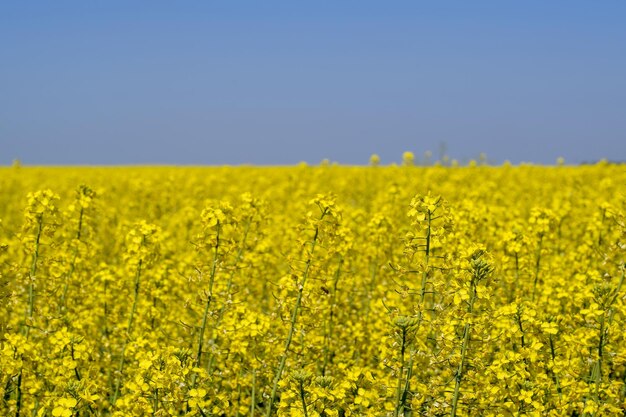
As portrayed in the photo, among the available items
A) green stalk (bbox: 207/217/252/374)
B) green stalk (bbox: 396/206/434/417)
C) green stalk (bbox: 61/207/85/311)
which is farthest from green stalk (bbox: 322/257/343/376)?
green stalk (bbox: 61/207/85/311)

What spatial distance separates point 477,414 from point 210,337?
3.43m

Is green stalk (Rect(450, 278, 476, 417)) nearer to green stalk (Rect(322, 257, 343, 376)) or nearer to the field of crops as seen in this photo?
the field of crops

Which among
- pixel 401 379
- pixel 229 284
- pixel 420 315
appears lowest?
pixel 401 379

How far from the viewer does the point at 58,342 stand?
5.12 metres

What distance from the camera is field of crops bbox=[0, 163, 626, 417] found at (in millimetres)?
4656

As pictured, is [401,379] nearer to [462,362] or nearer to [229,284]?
[462,362]

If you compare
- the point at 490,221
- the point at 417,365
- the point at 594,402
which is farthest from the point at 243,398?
the point at 490,221

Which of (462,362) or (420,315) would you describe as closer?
(462,362)

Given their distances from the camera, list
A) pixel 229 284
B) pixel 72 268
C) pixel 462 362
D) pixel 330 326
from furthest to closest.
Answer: pixel 72 268
pixel 330 326
pixel 229 284
pixel 462 362

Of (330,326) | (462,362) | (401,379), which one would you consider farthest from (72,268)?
(462,362)

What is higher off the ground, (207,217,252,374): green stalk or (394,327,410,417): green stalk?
(207,217,252,374): green stalk

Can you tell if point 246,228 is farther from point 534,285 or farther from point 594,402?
point 594,402

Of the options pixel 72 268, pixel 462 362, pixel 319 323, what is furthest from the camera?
pixel 72 268

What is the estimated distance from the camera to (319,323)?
596 cm
